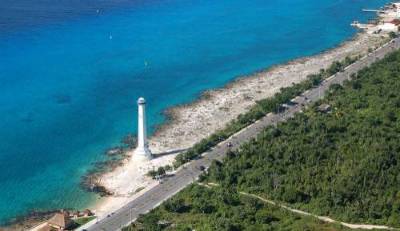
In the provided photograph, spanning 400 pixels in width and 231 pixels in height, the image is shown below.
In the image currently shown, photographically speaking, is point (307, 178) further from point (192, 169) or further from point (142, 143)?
point (142, 143)

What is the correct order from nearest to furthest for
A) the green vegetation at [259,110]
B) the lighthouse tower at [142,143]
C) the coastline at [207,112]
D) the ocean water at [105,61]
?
1. the coastline at [207,112]
2. the green vegetation at [259,110]
3. the lighthouse tower at [142,143]
4. the ocean water at [105,61]

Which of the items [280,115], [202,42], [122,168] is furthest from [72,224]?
[202,42]

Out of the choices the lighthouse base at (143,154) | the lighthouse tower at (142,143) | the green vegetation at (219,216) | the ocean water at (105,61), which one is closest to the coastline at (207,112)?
the lighthouse base at (143,154)

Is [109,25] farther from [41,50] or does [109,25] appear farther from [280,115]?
[280,115]

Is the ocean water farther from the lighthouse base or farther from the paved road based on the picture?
the paved road

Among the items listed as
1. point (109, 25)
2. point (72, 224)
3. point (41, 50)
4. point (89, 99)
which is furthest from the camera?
point (109, 25)

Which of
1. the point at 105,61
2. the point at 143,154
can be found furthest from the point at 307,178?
the point at 105,61

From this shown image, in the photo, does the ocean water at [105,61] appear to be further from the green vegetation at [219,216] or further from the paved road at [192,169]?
the green vegetation at [219,216]
